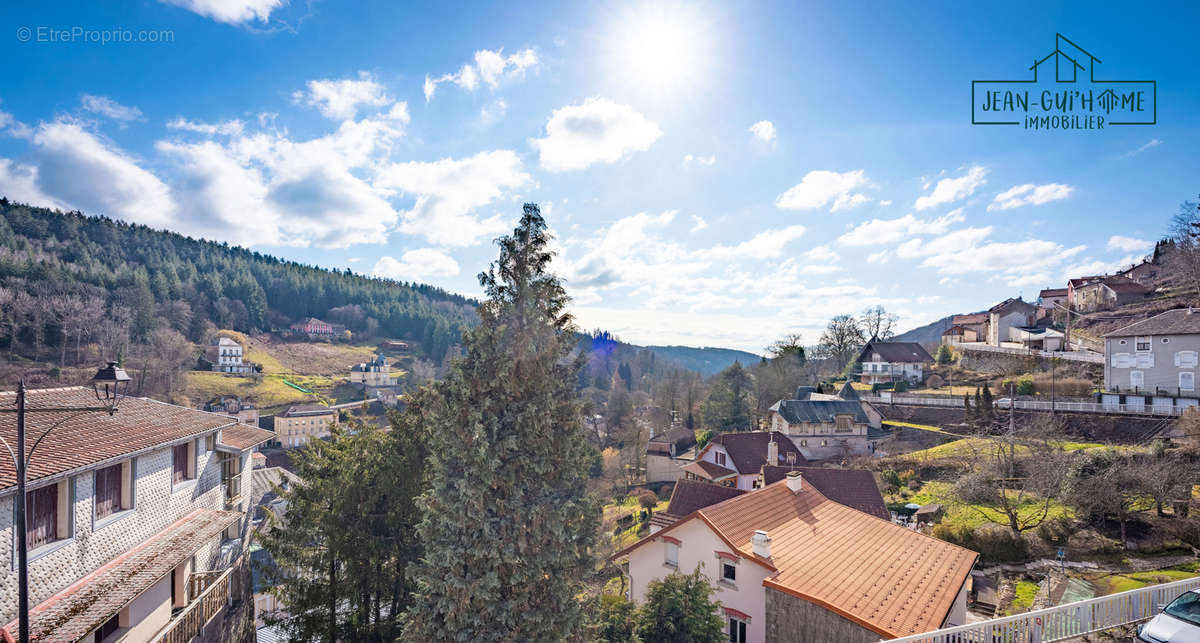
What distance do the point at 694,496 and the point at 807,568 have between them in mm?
8177

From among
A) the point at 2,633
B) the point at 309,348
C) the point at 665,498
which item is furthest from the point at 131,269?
the point at 2,633

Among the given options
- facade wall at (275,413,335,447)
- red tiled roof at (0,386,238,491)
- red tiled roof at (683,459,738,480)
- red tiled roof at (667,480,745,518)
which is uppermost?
red tiled roof at (0,386,238,491)

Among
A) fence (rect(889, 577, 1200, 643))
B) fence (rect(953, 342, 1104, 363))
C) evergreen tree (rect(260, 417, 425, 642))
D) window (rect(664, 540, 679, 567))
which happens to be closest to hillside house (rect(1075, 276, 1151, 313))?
fence (rect(953, 342, 1104, 363))

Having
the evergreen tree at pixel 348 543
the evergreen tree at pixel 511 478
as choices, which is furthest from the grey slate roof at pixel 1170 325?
the evergreen tree at pixel 348 543

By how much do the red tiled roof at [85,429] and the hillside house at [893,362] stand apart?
5994 cm

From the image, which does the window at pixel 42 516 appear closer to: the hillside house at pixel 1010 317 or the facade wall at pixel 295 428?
the facade wall at pixel 295 428

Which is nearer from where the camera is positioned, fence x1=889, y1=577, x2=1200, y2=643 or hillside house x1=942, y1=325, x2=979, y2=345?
fence x1=889, y1=577, x2=1200, y2=643

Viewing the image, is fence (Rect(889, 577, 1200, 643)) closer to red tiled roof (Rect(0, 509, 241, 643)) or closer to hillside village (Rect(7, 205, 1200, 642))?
hillside village (Rect(7, 205, 1200, 642))

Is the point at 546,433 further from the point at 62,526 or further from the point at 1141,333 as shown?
the point at 1141,333

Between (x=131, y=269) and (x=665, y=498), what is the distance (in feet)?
449

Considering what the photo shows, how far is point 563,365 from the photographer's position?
33.7 feet

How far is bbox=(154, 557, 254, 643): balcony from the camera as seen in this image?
12.0 meters

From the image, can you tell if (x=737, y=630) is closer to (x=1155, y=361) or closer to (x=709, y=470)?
(x=709, y=470)

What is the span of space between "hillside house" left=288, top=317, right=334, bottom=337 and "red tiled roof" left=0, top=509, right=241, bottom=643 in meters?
140
